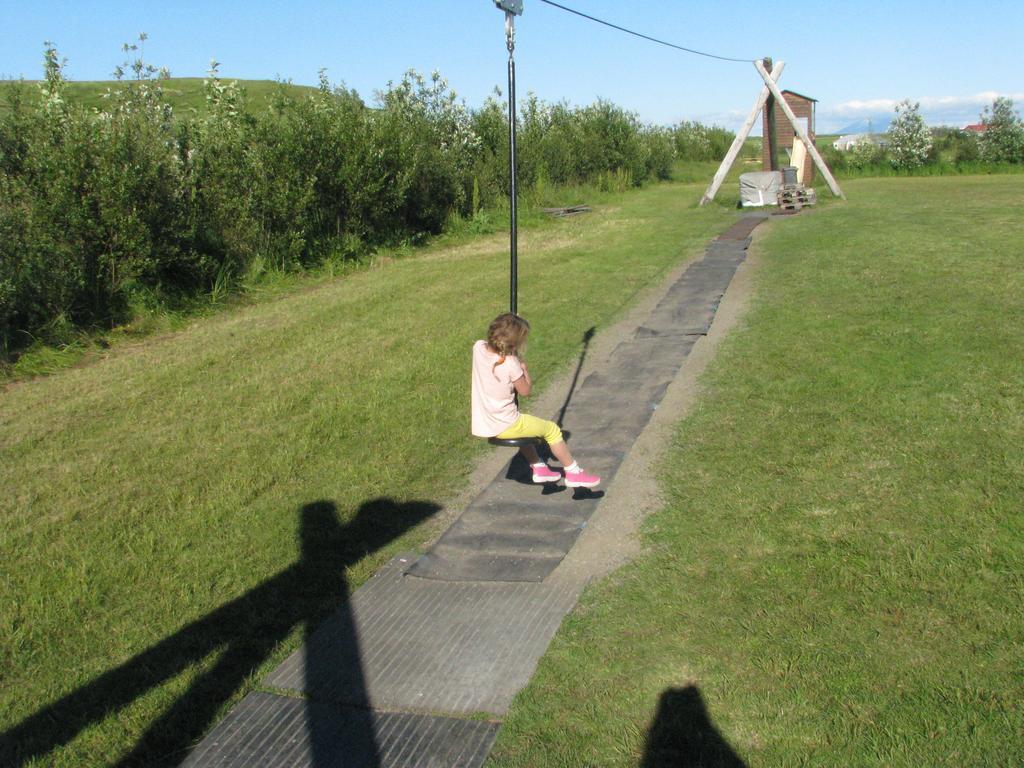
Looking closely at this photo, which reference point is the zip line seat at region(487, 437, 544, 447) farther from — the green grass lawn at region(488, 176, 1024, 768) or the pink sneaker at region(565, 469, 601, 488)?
the green grass lawn at region(488, 176, 1024, 768)

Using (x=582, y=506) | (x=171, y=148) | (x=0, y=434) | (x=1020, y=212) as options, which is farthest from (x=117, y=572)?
(x=1020, y=212)

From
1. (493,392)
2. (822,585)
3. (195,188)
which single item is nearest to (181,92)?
(195,188)

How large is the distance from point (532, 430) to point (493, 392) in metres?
Result: 0.37

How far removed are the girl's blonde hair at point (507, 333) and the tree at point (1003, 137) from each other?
35880 mm

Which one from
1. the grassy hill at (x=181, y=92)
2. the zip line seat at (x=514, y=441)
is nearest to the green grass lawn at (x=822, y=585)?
the zip line seat at (x=514, y=441)

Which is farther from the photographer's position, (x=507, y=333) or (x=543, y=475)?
(x=543, y=475)

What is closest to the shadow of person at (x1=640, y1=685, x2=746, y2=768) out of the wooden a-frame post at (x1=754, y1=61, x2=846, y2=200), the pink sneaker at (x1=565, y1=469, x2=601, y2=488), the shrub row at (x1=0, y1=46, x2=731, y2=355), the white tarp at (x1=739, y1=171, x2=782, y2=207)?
the pink sneaker at (x1=565, y1=469, x2=601, y2=488)

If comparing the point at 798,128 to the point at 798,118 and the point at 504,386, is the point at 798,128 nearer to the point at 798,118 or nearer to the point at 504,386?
the point at 798,118

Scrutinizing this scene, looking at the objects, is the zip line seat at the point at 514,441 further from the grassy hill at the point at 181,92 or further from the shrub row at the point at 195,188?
the grassy hill at the point at 181,92

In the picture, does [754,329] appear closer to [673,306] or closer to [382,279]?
[673,306]

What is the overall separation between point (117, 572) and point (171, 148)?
34.4 ft

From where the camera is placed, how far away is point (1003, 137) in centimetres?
3494

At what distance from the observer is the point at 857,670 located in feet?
12.4

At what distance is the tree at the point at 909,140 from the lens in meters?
35.7
